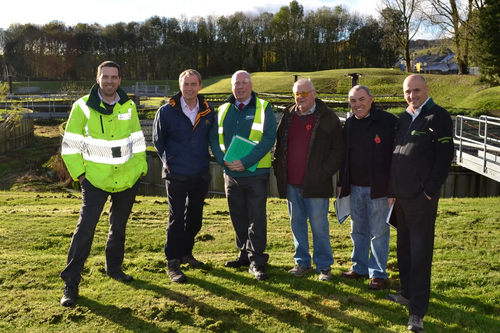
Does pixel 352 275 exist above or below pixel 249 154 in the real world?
below

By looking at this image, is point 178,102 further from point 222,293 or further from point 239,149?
point 222,293

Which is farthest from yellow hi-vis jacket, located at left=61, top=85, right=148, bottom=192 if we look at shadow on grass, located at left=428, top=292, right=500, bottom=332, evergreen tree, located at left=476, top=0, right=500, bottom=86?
evergreen tree, located at left=476, top=0, right=500, bottom=86

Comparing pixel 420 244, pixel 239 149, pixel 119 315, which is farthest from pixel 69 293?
pixel 420 244

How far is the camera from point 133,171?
16.0 ft

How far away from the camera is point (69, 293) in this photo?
14.9 feet

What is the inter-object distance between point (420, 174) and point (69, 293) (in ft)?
11.4

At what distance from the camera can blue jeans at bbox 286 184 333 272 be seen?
522cm

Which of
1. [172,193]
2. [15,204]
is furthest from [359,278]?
[15,204]

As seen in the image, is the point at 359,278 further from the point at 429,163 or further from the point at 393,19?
the point at 393,19

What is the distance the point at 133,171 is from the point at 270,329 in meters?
2.11

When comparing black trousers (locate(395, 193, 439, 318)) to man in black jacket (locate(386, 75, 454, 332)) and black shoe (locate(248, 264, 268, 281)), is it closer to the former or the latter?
man in black jacket (locate(386, 75, 454, 332))

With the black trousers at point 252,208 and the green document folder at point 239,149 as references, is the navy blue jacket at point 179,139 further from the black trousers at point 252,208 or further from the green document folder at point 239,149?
the black trousers at point 252,208

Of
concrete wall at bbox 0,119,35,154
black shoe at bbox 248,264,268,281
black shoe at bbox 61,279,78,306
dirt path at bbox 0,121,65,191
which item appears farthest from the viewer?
concrete wall at bbox 0,119,35,154

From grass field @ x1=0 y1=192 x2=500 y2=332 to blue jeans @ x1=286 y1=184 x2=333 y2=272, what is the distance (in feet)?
0.70
